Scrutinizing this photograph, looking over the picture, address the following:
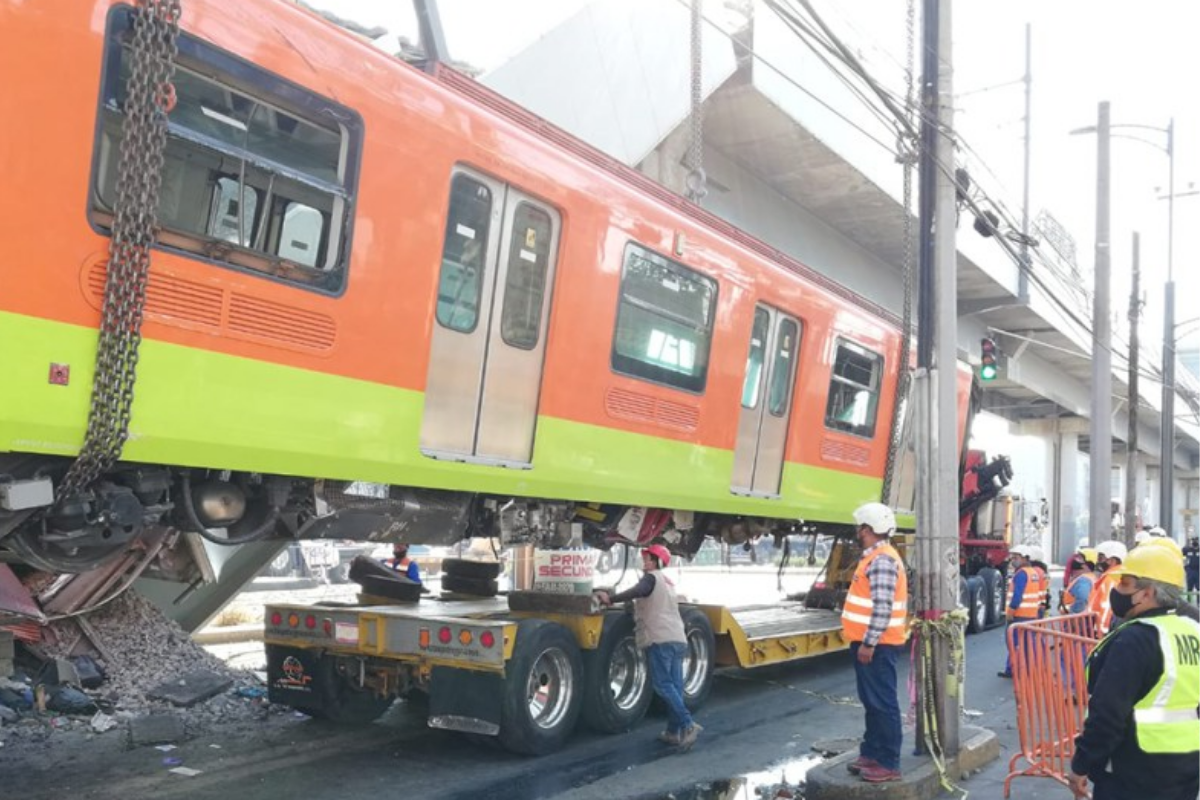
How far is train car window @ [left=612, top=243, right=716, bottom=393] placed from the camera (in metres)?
7.34

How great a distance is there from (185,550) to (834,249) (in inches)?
483

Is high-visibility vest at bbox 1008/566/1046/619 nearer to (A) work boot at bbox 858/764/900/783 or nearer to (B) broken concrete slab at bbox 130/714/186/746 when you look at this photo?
(A) work boot at bbox 858/764/900/783

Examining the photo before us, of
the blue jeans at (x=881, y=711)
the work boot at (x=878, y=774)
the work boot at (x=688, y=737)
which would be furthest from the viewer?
the work boot at (x=688, y=737)

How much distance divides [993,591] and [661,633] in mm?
10133

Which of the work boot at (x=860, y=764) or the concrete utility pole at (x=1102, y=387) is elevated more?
the concrete utility pole at (x=1102, y=387)

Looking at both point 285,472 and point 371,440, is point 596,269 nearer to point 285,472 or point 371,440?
point 371,440

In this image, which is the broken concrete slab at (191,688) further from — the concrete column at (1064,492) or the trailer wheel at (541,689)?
the concrete column at (1064,492)

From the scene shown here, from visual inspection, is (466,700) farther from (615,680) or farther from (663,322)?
(663,322)

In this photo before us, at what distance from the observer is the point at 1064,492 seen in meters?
41.0

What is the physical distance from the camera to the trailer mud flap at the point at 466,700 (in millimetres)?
7184

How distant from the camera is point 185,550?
28.1 feet

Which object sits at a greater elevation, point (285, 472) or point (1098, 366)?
point (1098, 366)

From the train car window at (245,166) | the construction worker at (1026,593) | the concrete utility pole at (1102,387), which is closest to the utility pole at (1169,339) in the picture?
the concrete utility pole at (1102,387)

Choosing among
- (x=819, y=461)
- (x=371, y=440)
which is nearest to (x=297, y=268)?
(x=371, y=440)
